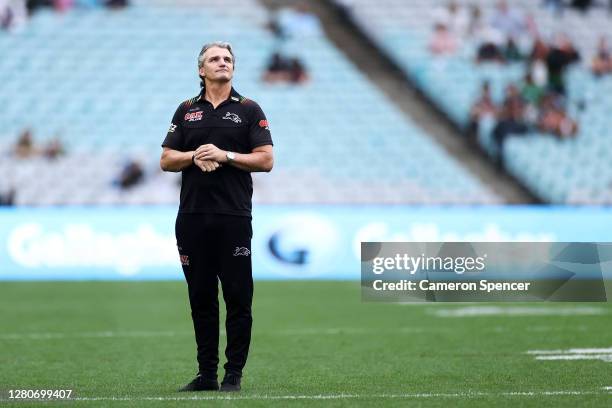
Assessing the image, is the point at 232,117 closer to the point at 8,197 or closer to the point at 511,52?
the point at 8,197

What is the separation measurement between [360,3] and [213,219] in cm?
2071

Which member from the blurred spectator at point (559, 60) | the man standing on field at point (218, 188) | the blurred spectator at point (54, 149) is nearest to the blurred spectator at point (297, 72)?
the blurred spectator at point (54, 149)

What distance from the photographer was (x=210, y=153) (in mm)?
6527

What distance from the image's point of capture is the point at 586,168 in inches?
950

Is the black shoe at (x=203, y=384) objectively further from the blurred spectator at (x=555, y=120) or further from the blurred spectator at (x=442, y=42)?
the blurred spectator at (x=442, y=42)

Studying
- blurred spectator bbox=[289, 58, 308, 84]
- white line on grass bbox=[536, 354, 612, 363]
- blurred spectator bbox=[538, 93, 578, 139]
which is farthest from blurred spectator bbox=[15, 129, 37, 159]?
white line on grass bbox=[536, 354, 612, 363]

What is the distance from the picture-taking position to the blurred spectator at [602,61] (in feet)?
85.8

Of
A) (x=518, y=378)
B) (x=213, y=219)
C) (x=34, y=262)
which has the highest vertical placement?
(x=213, y=219)

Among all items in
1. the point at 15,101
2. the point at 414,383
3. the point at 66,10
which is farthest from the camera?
the point at 66,10

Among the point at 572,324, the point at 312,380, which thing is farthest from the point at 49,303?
the point at 312,380

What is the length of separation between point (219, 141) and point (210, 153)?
8.2 inches

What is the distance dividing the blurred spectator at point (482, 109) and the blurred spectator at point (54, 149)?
8407 millimetres

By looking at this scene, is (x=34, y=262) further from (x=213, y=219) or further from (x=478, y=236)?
(x=213, y=219)

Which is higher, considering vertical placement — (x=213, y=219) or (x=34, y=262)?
(x=213, y=219)
